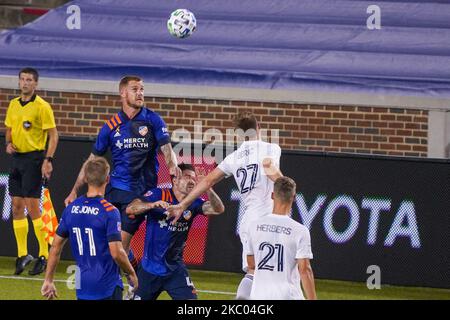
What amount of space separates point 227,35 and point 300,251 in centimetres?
1047

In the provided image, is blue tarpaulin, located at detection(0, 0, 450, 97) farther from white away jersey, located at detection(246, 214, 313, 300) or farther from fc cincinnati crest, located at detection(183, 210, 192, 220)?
white away jersey, located at detection(246, 214, 313, 300)

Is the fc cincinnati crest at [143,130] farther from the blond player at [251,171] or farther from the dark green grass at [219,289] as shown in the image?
the dark green grass at [219,289]

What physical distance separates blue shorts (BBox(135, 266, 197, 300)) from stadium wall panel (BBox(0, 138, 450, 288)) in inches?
144

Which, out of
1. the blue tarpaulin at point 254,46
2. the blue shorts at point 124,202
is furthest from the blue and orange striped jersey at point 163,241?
the blue tarpaulin at point 254,46

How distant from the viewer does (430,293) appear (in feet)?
43.5

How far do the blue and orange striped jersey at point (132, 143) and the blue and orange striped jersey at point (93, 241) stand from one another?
313 centimetres

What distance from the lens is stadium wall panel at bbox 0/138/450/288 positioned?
44.0ft

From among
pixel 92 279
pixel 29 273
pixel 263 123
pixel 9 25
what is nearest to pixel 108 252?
pixel 92 279

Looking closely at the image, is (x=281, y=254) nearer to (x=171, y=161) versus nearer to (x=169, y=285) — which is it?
(x=169, y=285)

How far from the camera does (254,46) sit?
18.3 meters

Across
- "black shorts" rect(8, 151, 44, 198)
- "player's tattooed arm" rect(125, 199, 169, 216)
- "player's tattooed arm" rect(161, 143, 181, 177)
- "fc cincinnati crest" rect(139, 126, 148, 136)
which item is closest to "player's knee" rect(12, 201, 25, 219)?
"black shorts" rect(8, 151, 44, 198)

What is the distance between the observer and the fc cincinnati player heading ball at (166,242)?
10344 mm

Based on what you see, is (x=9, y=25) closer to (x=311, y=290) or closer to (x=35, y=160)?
(x=35, y=160)

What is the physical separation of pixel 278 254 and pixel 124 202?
3744 millimetres
